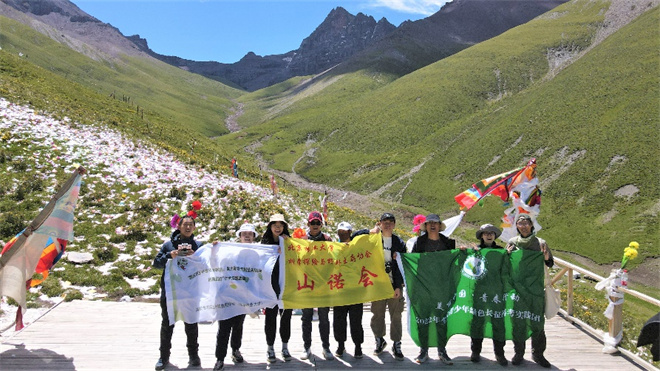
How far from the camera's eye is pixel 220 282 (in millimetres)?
9758

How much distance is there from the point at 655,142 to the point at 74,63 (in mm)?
183960

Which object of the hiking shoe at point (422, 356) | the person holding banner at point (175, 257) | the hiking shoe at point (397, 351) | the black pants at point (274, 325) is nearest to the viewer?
the person holding banner at point (175, 257)

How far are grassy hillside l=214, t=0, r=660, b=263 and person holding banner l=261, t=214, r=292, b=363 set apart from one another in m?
48.5

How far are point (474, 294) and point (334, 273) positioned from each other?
315 centimetres

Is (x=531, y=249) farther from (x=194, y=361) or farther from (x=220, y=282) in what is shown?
(x=194, y=361)

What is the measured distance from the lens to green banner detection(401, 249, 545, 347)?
962 centimetres

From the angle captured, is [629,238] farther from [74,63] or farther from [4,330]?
[74,63]

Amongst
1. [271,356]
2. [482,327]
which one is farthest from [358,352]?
[482,327]

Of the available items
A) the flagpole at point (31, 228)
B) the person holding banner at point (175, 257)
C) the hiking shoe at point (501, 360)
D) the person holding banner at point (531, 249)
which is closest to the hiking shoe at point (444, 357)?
the hiking shoe at point (501, 360)

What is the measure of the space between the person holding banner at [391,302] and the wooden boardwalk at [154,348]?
1.17 ft

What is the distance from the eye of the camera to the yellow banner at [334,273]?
32.3ft

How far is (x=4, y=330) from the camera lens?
1015 cm

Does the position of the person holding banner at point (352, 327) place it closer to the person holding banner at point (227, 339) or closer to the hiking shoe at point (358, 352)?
the hiking shoe at point (358, 352)

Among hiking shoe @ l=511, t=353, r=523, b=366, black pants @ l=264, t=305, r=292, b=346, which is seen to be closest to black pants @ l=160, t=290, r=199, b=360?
black pants @ l=264, t=305, r=292, b=346
